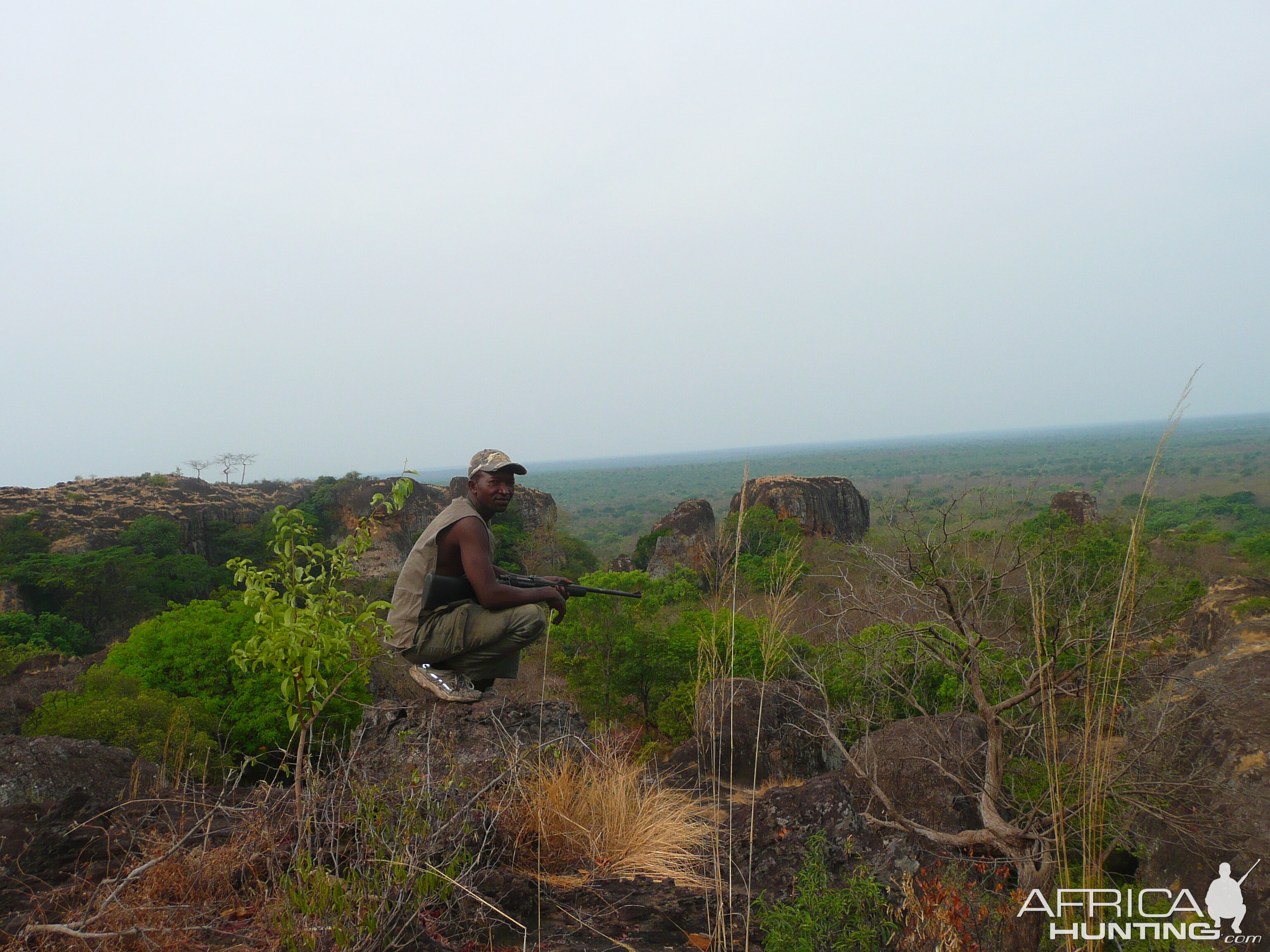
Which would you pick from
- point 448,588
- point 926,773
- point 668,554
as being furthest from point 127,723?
point 668,554

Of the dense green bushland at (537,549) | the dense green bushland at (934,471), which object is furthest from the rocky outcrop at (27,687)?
the dense green bushland at (934,471)

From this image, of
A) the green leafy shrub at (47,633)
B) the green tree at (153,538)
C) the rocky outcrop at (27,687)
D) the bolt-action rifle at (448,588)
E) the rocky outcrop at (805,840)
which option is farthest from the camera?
the green tree at (153,538)

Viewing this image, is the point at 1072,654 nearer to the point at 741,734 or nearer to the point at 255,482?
the point at 741,734

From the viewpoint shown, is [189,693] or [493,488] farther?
[189,693]

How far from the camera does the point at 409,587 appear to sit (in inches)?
181

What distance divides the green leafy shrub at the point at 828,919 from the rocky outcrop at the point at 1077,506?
33.5 metres

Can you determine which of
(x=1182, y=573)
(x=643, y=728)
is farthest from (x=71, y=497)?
(x=1182, y=573)

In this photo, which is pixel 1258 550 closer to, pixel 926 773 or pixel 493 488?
pixel 926 773

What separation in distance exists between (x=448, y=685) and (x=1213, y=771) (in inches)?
219

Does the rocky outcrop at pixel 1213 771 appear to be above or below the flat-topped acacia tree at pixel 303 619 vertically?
below

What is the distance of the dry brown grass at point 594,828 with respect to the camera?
3.74 metres

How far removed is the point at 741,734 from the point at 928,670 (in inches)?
108

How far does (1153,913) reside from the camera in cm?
437

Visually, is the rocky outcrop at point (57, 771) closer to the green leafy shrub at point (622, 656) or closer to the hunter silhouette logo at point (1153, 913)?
the hunter silhouette logo at point (1153, 913)
